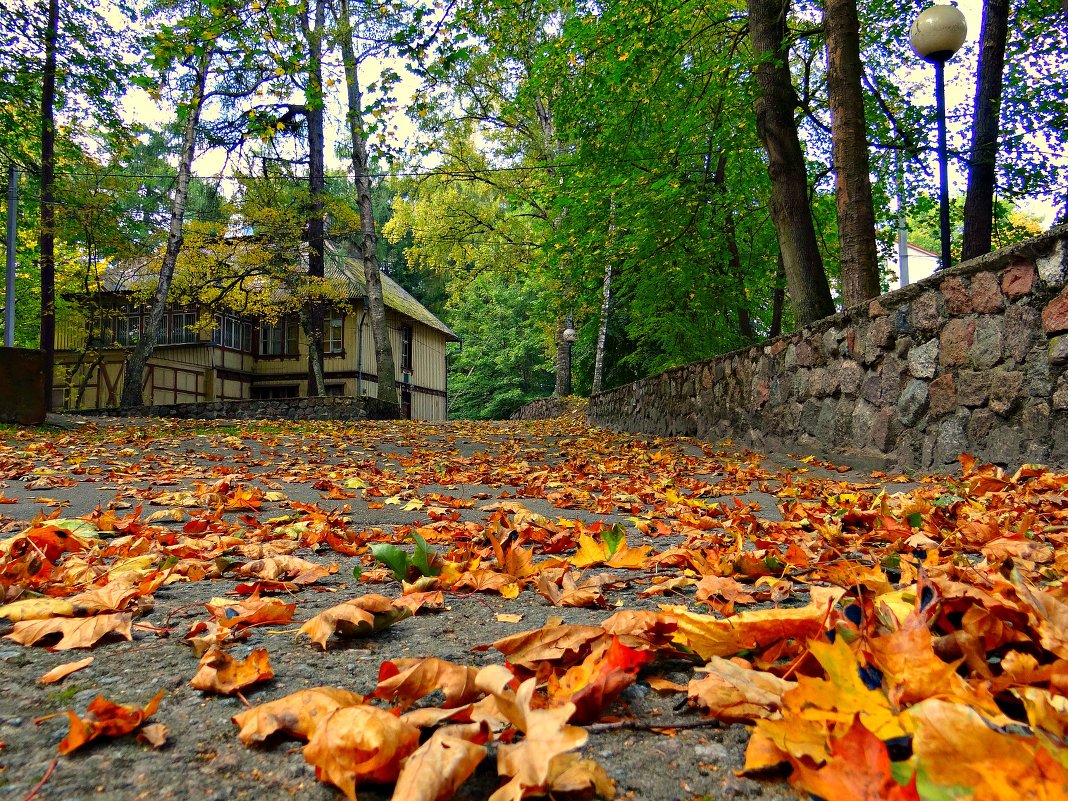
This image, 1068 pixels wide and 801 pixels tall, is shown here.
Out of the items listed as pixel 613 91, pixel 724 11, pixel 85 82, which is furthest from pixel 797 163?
pixel 85 82

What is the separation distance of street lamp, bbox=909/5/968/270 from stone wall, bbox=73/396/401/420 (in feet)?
39.6

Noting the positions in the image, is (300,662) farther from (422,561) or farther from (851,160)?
(851,160)

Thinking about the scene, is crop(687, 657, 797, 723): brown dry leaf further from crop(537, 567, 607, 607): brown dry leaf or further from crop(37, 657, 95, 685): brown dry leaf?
crop(37, 657, 95, 685): brown dry leaf

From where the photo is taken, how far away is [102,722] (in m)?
0.98

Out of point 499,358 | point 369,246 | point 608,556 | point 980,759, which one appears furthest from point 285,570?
point 499,358

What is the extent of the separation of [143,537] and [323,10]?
18413mm

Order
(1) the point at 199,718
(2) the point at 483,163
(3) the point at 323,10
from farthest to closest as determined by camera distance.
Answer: (2) the point at 483,163 < (3) the point at 323,10 < (1) the point at 199,718

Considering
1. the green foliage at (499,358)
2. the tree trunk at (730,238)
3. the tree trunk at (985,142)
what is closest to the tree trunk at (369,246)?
the tree trunk at (730,238)

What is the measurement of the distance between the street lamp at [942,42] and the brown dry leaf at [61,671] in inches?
302

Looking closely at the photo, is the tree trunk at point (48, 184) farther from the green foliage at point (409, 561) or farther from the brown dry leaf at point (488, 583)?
the brown dry leaf at point (488, 583)

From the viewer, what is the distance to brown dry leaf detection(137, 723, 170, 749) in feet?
3.21

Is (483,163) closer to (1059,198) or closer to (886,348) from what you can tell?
(1059,198)

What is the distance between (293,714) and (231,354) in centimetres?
2726

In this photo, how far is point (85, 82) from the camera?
12.1 metres
